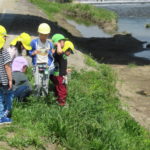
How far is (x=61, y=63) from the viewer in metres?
9.37

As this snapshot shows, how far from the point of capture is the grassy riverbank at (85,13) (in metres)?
42.9

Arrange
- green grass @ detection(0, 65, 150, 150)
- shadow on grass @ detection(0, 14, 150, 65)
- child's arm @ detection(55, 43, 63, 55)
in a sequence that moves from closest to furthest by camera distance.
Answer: green grass @ detection(0, 65, 150, 150) < child's arm @ detection(55, 43, 63, 55) < shadow on grass @ detection(0, 14, 150, 65)

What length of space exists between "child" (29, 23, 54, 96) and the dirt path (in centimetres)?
374

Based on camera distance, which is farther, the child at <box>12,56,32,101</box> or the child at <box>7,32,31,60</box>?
the child at <box>12,56,32,101</box>

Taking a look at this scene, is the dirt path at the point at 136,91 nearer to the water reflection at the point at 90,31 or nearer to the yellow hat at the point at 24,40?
the yellow hat at the point at 24,40

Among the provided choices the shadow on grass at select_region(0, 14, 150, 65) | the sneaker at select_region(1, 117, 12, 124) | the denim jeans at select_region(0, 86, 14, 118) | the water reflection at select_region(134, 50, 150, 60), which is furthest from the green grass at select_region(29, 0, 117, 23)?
the sneaker at select_region(1, 117, 12, 124)

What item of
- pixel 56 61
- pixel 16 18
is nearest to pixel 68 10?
pixel 16 18

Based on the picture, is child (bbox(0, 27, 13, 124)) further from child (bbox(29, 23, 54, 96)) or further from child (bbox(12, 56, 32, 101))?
child (bbox(29, 23, 54, 96))

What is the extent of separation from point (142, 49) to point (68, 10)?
21305 mm

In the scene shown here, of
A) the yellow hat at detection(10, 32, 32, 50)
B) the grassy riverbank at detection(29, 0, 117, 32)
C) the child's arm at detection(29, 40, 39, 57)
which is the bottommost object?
the child's arm at detection(29, 40, 39, 57)

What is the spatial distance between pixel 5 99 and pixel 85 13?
40705 mm

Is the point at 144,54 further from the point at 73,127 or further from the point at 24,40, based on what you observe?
the point at 73,127

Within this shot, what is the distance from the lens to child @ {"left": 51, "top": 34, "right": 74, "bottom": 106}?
9234mm

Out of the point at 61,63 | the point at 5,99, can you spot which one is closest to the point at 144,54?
the point at 61,63
